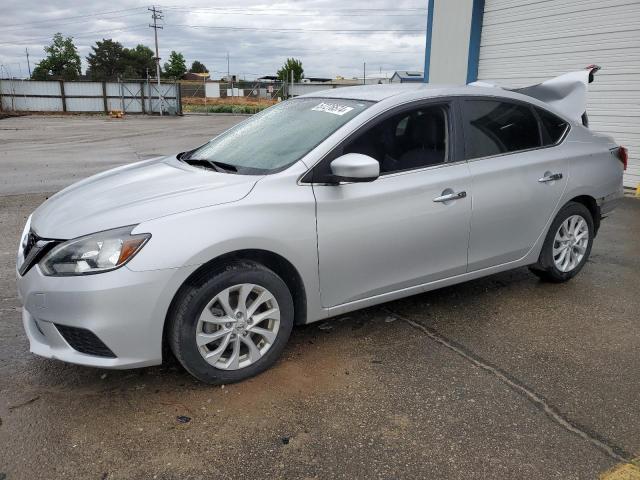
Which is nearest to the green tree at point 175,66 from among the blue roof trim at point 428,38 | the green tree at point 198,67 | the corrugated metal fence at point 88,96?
the green tree at point 198,67

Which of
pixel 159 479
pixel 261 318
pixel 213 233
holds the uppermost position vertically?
pixel 213 233

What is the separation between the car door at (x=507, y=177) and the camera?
3.72 metres

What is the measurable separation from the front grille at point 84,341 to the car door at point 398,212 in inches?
48.4

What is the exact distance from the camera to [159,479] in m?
2.28

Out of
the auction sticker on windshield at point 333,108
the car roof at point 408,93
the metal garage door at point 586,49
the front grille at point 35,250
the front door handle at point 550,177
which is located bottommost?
the front grille at point 35,250

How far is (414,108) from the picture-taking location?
3547 mm

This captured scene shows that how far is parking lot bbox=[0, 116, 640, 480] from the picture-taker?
2.38m

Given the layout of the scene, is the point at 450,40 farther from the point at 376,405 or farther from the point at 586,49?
the point at 376,405

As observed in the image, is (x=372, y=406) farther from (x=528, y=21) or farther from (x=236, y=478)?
(x=528, y=21)

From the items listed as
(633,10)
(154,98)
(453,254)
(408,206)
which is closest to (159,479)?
(408,206)

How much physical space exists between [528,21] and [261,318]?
9874mm

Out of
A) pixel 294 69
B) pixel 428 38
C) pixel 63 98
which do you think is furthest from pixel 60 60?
pixel 428 38

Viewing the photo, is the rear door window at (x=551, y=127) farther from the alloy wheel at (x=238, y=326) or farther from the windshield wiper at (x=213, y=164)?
the alloy wheel at (x=238, y=326)

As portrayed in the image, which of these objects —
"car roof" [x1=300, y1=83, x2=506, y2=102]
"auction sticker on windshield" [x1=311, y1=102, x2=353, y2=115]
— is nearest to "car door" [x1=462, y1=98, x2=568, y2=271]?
"car roof" [x1=300, y1=83, x2=506, y2=102]
